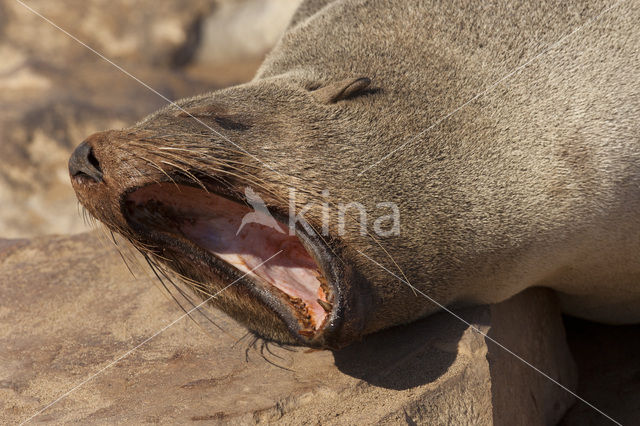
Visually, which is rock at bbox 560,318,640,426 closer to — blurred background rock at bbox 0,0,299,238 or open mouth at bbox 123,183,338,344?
open mouth at bbox 123,183,338,344

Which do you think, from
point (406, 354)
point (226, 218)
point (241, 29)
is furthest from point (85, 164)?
point (241, 29)

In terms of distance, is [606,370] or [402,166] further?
[606,370]

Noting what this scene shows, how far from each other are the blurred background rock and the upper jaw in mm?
3524

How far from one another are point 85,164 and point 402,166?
39.3 inches

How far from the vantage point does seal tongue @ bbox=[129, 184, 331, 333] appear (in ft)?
8.57

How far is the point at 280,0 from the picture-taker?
832cm

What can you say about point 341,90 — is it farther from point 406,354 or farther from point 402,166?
point 406,354

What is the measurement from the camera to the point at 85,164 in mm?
2453

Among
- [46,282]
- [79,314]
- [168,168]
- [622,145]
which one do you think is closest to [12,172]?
[46,282]

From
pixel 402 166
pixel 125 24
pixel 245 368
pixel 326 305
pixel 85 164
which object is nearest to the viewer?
pixel 85 164

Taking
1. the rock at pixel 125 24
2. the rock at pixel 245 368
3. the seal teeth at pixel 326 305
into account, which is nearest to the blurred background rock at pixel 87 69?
the rock at pixel 125 24

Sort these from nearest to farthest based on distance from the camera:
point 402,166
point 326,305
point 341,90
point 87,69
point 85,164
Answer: point 85,164
point 326,305
point 402,166
point 341,90
point 87,69

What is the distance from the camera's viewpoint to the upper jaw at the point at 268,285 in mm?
2488

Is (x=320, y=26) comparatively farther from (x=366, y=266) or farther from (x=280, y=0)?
(x=280, y=0)
